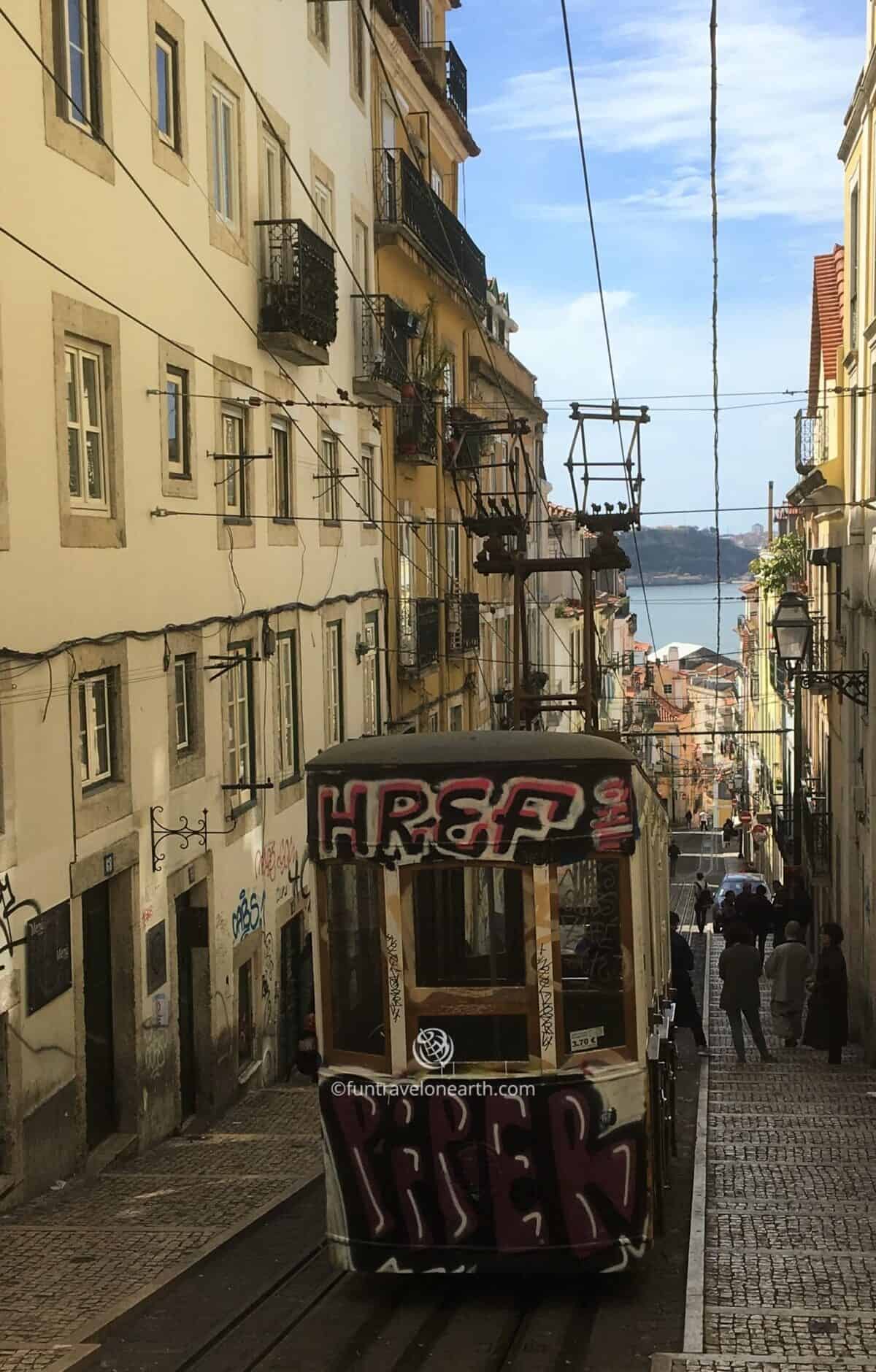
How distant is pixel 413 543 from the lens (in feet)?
94.3

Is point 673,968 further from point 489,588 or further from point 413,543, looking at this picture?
point 489,588

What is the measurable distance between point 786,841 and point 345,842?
28501 mm

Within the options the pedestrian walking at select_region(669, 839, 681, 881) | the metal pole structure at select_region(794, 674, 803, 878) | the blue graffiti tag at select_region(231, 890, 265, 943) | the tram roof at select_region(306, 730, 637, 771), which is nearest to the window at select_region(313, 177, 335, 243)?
the blue graffiti tag at select_region(231, 890, 265, 943)

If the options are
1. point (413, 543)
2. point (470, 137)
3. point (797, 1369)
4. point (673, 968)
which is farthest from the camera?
point (470, 137)

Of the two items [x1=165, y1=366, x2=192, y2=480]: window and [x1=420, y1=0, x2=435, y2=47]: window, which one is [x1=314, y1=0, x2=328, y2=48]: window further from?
[x1=420, y1=0, x2=435, y2=47]: window

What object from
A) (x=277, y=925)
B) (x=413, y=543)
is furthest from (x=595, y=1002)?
(x=413, y=543)

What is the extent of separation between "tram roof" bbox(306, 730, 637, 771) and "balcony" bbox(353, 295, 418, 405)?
49.5 ft

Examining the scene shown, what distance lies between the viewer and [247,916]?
17516 millimetres

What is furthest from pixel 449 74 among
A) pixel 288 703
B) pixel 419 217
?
pixel 288 703

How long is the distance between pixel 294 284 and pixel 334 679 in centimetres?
604

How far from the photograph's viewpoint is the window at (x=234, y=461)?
56.5 feet

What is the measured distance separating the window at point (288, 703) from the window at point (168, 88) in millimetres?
6219

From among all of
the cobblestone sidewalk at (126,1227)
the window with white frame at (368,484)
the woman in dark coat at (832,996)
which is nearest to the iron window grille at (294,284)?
the window with white frame at (368,484)

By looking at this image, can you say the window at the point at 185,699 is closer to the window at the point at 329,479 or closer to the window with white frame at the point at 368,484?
the window at the point at 329,479
